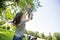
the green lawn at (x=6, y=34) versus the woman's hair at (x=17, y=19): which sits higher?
the woman's hair at (x=17, y=19)

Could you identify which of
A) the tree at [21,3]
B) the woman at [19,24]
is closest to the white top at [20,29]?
the woman at [19,24]

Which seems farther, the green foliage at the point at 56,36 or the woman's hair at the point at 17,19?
the green foliage at the point at 56,36

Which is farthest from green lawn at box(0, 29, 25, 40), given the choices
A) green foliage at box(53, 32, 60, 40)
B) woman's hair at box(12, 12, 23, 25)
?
green foliage at box(53, 32, 60, 40)

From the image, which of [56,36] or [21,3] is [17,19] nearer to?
[21,3]

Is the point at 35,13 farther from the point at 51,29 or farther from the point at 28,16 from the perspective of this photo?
the point at 51,29

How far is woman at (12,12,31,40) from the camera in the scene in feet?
5.52

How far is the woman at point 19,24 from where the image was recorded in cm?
168

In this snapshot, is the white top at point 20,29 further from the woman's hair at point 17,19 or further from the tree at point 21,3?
the tree at point 21,3

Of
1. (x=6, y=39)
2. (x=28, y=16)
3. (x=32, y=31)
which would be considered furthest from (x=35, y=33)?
(x=6, y=39)

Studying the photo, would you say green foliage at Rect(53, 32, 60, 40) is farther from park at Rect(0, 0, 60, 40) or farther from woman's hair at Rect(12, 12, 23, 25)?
woman's hair at Rect(12, 12, 23, 25)

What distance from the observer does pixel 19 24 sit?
1700 mm

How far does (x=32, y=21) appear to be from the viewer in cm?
179

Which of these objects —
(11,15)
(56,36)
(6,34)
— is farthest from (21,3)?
(56,36)

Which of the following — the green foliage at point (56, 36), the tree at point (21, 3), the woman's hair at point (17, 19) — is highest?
the tree at point (21, 3)
